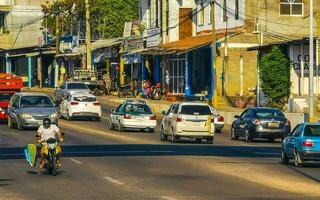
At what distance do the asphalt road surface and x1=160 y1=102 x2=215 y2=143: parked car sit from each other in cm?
55

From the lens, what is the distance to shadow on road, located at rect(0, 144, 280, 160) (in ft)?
114

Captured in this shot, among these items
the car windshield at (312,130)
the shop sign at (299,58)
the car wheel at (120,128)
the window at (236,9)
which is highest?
the window at (236,9)

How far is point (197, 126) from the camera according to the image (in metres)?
42.0

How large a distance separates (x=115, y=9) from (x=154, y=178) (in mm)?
80102

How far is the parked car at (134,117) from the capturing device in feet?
161

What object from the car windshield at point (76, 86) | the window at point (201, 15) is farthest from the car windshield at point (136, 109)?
the window at point (201, 15)

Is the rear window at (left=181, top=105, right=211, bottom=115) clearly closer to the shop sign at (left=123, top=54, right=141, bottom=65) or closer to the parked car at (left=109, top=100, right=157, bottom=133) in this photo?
the parked car at (left=109, top=100, right=157, bottom=133)

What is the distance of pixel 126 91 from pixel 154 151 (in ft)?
150

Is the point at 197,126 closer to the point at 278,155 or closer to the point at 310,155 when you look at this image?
the point at 278,155

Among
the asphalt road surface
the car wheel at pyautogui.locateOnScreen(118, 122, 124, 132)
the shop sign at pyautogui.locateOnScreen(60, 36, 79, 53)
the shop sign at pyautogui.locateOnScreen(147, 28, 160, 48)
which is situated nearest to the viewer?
the asphalt road surface

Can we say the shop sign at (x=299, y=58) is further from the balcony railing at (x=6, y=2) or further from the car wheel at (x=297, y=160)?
the balcony railing at (x=6, y=2)

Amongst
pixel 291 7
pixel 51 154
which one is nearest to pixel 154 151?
pixel 51 154

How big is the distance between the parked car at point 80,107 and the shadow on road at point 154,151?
57.0 feet

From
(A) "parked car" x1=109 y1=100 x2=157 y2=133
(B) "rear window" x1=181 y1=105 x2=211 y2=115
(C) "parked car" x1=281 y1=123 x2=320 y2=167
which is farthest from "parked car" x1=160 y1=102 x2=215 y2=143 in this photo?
(C) "parked car" x1=281 y1=123 x2=320 y2=167
